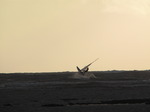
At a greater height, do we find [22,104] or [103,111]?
[22,104]

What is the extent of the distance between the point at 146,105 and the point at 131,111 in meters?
4.90

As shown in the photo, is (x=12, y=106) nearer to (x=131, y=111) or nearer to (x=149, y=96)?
(x=131, y=111)

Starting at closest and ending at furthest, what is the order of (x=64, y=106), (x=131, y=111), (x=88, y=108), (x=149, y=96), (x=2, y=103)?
(x=131, y=111)
(x=88, y=108)
(x=64, y=106)
(x=2, y=103)
(x=149, y=96)

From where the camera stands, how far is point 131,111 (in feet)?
132

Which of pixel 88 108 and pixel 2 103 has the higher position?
pixel 2 103

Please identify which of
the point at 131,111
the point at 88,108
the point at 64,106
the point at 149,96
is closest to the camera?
the point at 131,111

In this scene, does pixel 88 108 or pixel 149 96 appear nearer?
pixel 88 108

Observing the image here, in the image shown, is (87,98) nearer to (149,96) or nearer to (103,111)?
(149,96)

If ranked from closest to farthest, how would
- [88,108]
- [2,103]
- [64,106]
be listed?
[88,108], [64,106], [2,103]

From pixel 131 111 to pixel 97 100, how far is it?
39.0 feet

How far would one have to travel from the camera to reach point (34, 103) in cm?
4978

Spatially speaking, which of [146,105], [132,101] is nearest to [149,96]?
[132,101]

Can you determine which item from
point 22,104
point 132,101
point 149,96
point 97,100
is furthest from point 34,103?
point 149,96

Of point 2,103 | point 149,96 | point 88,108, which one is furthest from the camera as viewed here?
point 149,96
